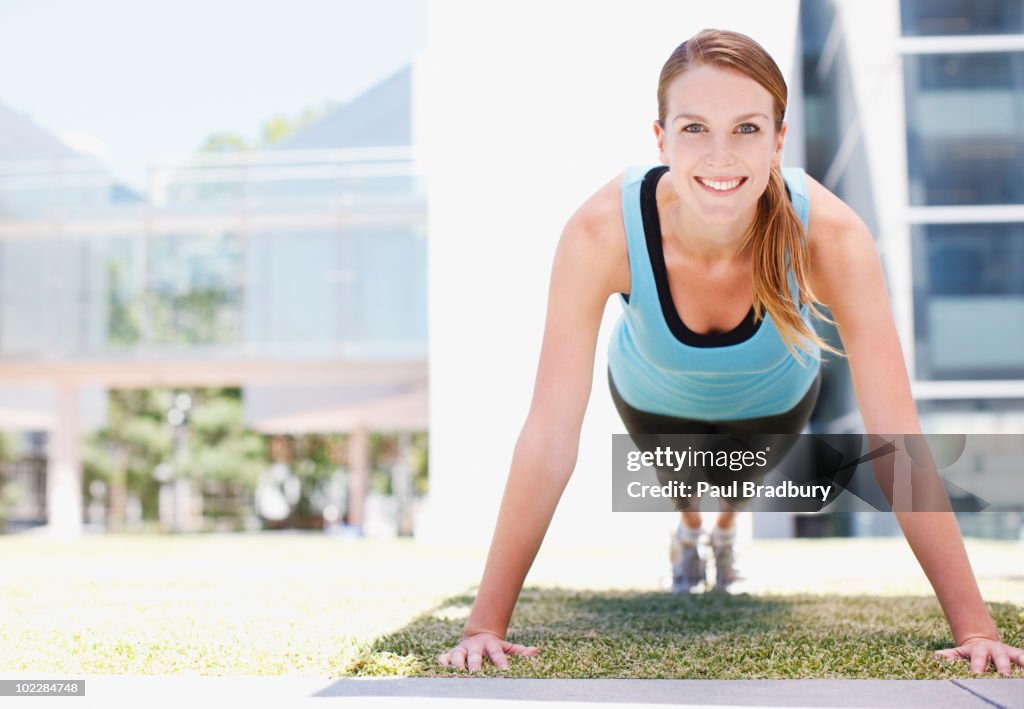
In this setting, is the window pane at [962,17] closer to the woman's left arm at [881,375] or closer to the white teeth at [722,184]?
the woman's left arm at [881,375]

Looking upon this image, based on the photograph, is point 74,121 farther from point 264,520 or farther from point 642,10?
point 642,10

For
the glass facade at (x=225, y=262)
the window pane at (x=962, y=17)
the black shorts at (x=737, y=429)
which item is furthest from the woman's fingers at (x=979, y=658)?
the glass facade at (x=225, y=262)

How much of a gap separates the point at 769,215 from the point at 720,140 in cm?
29

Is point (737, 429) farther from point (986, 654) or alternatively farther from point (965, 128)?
point (965, 128)

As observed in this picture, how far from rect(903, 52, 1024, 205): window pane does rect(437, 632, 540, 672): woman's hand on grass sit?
10551 millimetres

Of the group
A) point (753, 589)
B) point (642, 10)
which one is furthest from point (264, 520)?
point (753, 589)

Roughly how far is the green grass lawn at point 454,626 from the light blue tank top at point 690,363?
64 cm

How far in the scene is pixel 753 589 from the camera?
160 inches

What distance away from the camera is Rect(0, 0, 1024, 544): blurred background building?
445 inches

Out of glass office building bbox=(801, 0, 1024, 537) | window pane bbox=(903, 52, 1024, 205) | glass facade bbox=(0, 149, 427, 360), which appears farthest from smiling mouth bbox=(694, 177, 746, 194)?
glass facade bbox=(0, 149, 427, 360)

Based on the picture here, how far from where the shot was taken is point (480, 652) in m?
2.13

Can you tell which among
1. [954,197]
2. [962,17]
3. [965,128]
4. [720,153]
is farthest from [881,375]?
[962,17]

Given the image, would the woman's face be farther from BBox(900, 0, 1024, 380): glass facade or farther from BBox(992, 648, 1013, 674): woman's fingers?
BBox(900, 0, 1024, 380): glass facade

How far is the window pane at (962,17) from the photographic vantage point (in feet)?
38.4
